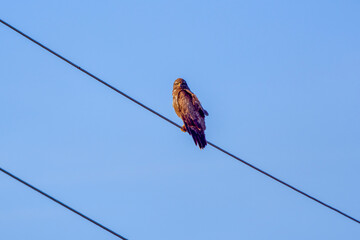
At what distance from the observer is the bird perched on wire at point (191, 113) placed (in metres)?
12.4

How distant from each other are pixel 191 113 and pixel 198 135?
75 cm

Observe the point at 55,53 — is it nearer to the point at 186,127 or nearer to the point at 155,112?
the point at 155,112

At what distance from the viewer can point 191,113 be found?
42.6 feet

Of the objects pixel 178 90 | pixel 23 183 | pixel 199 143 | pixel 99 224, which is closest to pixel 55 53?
pixel 23 183

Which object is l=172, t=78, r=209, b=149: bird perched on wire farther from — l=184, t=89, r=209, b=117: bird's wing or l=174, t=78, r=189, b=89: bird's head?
l=174, t=78, r=189, b=89: bird's head

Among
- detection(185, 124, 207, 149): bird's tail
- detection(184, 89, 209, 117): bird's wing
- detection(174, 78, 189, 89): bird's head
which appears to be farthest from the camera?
detection(174, 78, 189, 89): bird's head

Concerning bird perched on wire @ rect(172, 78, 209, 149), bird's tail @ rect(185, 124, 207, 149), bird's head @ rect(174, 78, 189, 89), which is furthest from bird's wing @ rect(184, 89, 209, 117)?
bird's head @ rect(174, 78, 189, 89)

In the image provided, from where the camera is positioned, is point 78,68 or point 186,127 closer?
point 78,68

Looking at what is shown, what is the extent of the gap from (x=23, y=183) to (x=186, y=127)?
206 inches

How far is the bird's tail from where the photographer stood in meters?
12.2

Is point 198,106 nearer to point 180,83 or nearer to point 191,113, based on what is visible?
point 191,113

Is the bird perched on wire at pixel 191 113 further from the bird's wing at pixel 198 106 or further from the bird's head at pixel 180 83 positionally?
the bird's head at pixel 180 83

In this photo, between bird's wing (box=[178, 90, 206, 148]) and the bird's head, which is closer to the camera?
bird's wing (box=[178, 90, 206, 148])

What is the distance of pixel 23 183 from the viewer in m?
8.00
